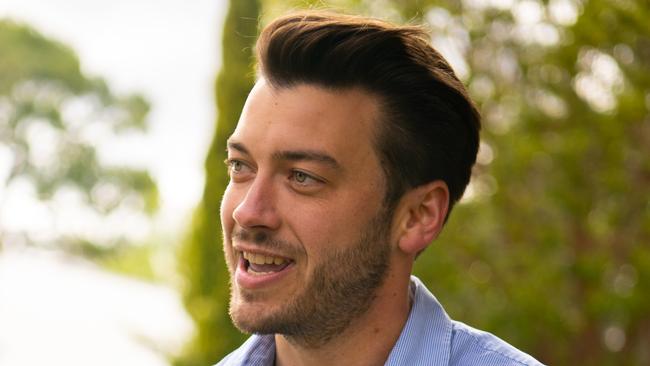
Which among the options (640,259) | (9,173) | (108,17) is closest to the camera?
(640,259)

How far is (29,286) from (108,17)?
6.64 metres

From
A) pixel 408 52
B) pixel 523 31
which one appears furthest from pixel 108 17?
pixel 408 52

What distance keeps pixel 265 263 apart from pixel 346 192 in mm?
214

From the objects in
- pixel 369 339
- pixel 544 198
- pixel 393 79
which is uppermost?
pixel 393 79

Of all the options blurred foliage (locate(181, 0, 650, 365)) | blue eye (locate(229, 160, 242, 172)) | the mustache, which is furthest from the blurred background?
the mustache

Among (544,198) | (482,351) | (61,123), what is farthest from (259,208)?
(61,123)

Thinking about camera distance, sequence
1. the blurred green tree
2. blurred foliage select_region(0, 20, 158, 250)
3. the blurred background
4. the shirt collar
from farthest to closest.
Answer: blurred foliage select_region(0, 20, 158, 250) → the blurred green tree → the blurred background → the shirt collar

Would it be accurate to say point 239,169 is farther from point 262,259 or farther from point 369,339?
point 369,339

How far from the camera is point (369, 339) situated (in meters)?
2.04

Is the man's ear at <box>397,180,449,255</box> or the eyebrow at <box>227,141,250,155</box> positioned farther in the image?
the man's ear at <box>397,180,449,255</box>

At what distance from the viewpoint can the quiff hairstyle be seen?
6.68 feet

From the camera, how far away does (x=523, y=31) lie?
529 cm

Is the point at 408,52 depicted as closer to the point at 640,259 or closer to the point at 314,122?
the point at 314,122

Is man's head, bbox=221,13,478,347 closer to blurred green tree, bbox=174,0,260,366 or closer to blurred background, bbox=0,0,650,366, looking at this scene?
blurred background, bbox=0,0,650,366
